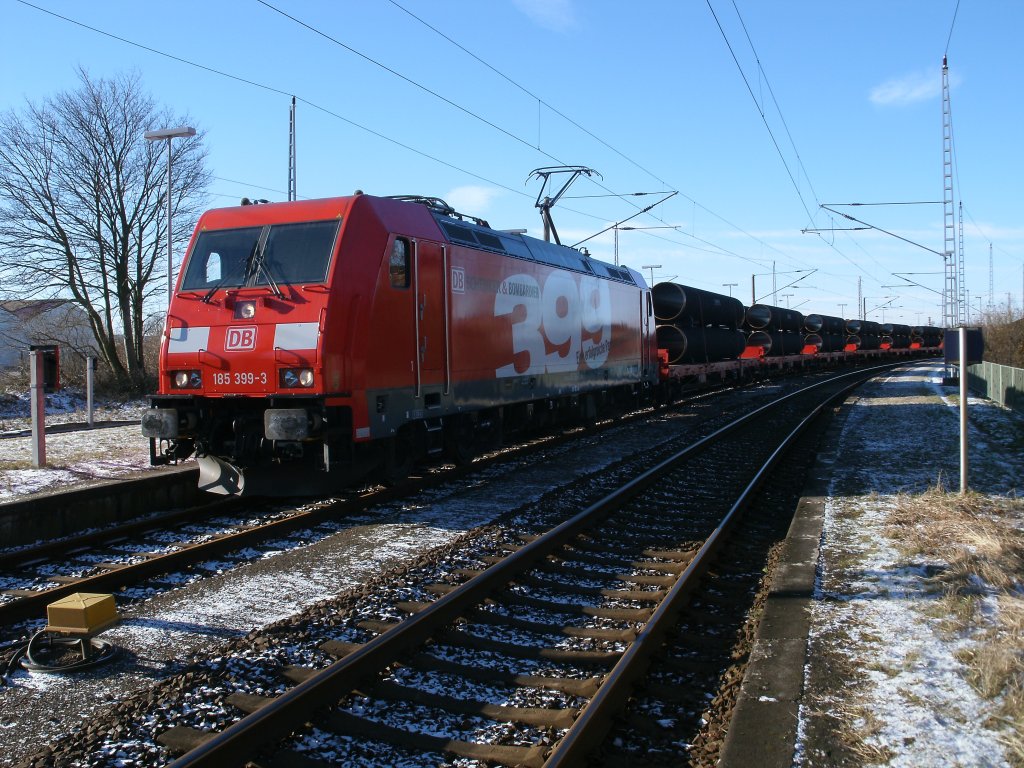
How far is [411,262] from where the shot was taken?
941 centimetres

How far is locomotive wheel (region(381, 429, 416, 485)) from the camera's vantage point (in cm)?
950

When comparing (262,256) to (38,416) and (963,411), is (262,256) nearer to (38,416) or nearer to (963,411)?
(38,416)

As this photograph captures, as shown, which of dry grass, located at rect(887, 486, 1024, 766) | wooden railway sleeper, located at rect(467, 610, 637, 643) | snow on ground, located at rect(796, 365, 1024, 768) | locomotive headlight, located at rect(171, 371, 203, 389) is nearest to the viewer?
snow on ground, located at rect(796, 365, 1024, 768)

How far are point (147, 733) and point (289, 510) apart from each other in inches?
205

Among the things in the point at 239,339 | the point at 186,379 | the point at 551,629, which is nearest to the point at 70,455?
the point at 186,379

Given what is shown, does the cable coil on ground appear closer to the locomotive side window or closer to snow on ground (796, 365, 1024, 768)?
snow on ground (796, 365, 1024, 768)

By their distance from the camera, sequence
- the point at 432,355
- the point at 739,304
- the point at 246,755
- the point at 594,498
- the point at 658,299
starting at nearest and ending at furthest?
the point at 246,755, the point at 594,498, the point at 432,355, the point at 658,299, the point at 739,304

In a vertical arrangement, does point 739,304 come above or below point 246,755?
above

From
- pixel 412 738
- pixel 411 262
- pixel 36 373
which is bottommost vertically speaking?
pixel 412 738

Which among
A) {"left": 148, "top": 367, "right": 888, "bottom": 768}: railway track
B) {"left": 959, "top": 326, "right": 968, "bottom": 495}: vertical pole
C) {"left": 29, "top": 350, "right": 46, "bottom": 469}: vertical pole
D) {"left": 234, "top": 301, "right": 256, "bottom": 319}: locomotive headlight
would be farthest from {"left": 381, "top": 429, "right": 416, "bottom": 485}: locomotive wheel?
{"left": 959, "top": 326, "right": 968, "bottom": 495}: vertical pole

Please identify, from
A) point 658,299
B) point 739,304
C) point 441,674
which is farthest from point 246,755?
point 739,304

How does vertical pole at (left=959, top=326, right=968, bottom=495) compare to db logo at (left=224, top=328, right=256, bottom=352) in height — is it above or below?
below

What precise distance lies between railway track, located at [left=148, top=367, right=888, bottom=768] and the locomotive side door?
9.64 feet

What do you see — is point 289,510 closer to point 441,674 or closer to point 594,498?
point 594,498
